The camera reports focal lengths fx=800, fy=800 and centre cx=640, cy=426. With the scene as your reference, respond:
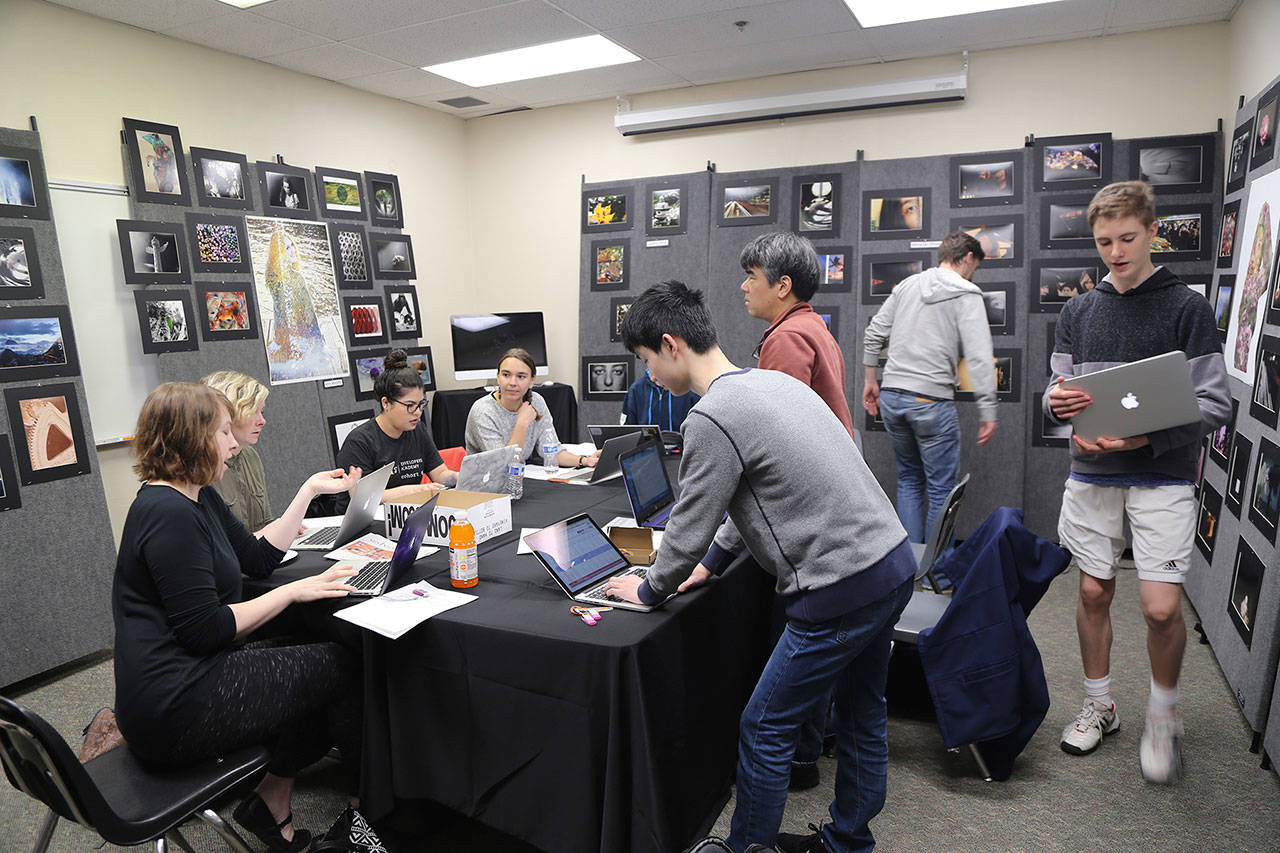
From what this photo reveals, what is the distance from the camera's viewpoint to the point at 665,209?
5363 millimetres

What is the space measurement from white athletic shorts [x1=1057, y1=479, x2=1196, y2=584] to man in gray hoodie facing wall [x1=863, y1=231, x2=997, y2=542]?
1302mm

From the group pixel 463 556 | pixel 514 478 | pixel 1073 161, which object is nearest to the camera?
pixel 463 556

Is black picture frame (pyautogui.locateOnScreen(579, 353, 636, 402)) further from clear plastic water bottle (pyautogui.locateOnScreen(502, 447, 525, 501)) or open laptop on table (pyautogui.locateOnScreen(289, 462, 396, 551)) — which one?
open laptop on table (pyautogui.locateOnScreen(289, 462, 396, 551))

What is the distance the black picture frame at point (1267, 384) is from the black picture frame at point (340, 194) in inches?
184

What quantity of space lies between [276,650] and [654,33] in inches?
142

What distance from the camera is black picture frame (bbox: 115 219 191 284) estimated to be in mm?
3740

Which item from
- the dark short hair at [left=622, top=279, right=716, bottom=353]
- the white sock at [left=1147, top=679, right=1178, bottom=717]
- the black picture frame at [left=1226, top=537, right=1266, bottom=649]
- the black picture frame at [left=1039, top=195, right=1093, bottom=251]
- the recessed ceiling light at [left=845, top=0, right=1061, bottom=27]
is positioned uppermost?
the recessed ceiling light at [left=845, top=0, right=1061, bottom=27]

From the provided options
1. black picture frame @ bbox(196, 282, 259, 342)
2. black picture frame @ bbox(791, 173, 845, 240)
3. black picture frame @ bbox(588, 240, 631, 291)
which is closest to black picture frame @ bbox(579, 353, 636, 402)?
black picture frame @ bbox(588, 240, 631, 291)

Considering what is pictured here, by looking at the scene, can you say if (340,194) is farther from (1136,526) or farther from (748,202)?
(1136,526)

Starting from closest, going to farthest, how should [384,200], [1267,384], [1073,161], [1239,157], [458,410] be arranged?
1. [1267,384]
2. [1239,157]
3. [1073,161]
4. [384,200]
5. [458,410]

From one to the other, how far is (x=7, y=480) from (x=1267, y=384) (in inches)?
180

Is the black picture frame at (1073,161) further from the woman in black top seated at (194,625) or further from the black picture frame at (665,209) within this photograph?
the woman in black top seated at (194,625)

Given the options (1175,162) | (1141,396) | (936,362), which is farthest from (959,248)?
(1141,396)

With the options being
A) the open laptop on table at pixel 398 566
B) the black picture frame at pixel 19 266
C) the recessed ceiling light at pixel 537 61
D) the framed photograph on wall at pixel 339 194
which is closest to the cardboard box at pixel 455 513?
the open laptop on table at pixel 398 566
